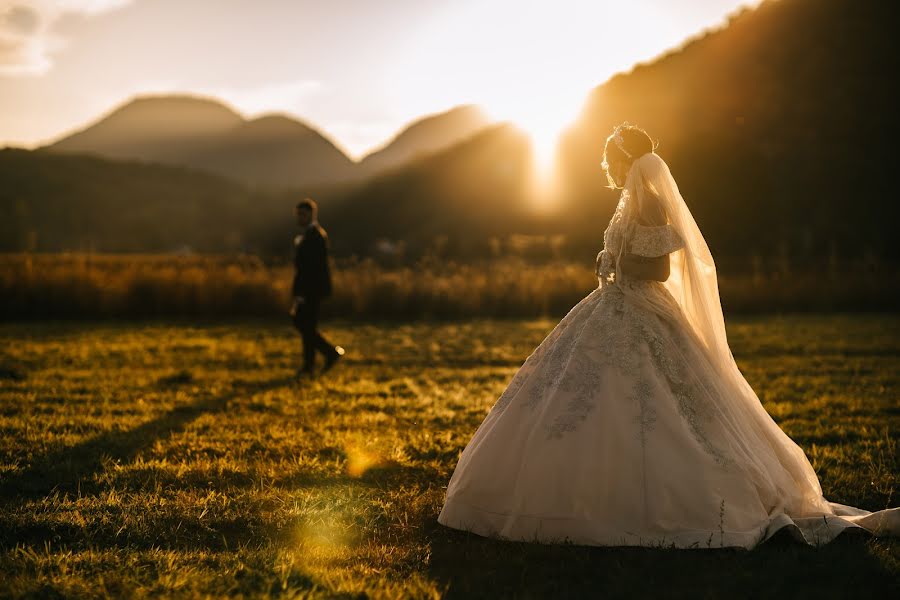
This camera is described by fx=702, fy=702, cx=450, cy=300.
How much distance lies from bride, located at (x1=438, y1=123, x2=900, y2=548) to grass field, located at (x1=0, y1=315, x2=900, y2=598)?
0.16m

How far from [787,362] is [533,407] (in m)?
9.54

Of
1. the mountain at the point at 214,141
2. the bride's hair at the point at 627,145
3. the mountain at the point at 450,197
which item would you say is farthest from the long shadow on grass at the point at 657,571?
the mountain at the point at 214,141

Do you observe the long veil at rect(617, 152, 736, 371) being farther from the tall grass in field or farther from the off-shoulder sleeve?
the tall grass in field

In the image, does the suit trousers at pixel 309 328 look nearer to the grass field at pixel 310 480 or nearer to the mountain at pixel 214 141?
the grass field at pixel 310 480

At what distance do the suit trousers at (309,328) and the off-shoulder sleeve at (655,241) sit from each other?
264 inches

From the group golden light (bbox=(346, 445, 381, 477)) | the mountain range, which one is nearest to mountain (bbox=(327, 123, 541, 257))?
the mountain range

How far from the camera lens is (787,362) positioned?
12.2 meters

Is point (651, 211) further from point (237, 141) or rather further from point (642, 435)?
point (237, 141)

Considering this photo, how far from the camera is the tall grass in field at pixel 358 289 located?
59.3 ft

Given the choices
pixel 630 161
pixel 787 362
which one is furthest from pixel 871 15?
pixel 630 161

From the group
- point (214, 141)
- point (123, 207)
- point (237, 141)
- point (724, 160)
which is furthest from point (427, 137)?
point (724, 160)

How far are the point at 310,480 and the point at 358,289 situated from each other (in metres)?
14.1

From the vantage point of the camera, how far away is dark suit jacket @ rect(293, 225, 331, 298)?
10492 mm

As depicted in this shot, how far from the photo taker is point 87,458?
6047mm
